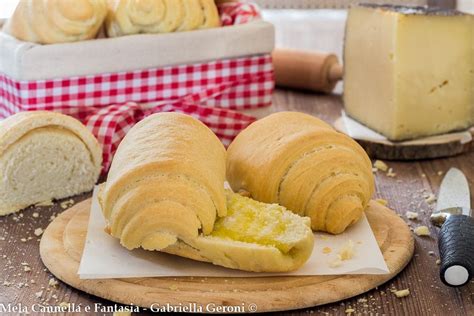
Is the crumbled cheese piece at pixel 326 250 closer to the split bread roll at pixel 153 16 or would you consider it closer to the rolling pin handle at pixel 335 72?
the split bread roll at pixel 153 16

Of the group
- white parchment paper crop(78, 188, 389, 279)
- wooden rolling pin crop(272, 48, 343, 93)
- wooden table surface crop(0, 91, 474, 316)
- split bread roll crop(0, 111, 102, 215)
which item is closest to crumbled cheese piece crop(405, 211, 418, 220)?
wooden table surface crop(0, 91, 474, 316)

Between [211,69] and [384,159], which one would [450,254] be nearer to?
[384,159]

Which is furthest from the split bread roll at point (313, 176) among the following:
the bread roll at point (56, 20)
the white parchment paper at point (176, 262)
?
the bread roll at point (56, 20)

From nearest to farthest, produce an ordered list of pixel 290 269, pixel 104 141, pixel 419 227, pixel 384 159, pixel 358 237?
pixel 290 269 < pixel 358 237 < pixel 419 227 < pixel 104 141 < pixel 384 159

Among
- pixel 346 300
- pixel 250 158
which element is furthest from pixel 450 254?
pixel 250 158

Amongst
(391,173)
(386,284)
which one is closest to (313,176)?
(386,284)
